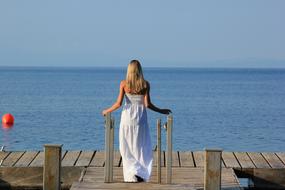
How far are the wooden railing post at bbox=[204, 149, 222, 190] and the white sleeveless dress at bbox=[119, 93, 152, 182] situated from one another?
0.94 m

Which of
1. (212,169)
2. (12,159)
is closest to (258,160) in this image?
(212,169)

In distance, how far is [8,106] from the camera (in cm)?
4541

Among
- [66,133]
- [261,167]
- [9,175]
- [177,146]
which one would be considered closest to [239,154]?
[261,167]

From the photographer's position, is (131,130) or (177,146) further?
(177,146)

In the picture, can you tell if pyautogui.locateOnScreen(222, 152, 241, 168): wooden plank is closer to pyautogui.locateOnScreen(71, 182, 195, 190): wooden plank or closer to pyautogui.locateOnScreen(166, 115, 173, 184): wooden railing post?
pyautogui.locateOnScreen(166, 115, 173, 184): wooden railing post

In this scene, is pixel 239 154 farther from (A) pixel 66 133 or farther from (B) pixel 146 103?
(A) pixel 66 133

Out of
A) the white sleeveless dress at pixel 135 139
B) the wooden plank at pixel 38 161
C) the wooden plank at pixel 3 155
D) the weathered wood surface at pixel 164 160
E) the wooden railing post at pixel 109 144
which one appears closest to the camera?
the wooden railing post at pixel 109 144

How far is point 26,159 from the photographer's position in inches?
495

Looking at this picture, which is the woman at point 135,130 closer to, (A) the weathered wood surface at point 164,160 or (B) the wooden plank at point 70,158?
(A) the weathered wood surface at point 164,160

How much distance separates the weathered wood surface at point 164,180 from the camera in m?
9.65

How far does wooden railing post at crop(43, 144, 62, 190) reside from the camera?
9.63 meters

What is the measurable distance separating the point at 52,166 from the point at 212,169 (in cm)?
211

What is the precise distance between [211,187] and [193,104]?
129 feet

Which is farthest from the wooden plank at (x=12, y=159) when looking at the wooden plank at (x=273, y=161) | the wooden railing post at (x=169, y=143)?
the wooden plank at (x=273, y=161)
